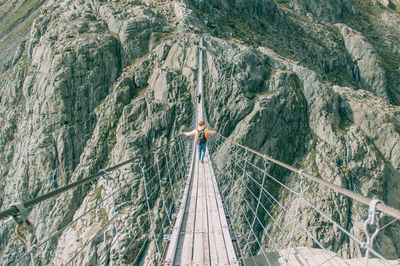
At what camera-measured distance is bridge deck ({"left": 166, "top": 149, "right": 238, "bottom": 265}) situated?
4.11m

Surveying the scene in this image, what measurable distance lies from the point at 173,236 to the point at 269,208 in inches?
834

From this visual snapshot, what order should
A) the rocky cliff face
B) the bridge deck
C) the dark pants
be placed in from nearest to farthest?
the bridge deck
the dark pants
the rocky cliff face

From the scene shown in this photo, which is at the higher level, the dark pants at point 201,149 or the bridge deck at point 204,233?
the bridge deck at point 204,233

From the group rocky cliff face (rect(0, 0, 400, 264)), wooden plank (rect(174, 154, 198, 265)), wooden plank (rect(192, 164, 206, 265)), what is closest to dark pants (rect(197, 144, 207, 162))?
wooden plank (rect(192, 164, 206, 265))

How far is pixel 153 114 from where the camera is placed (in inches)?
947

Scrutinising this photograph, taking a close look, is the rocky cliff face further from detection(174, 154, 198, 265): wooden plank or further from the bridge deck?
detection(174, 154, 198, 265): wooden plank

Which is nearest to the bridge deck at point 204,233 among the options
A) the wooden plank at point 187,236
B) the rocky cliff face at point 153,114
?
the wooden plank at point 187,236

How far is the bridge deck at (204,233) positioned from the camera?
4112 mm

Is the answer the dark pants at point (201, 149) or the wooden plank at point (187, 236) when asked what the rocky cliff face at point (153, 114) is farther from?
the wooden plank at point (187, 236)

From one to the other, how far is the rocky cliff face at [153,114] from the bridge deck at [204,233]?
16358mm

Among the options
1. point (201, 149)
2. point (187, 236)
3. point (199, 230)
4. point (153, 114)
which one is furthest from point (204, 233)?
point (153, 114)

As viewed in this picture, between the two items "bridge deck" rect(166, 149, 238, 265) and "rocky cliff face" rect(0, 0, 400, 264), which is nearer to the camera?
"bridge deck" rect(166, 149, 238, 265)

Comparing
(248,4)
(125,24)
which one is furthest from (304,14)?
(125,24)

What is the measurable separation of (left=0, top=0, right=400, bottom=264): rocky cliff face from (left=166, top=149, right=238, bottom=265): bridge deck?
16358 millimetres
